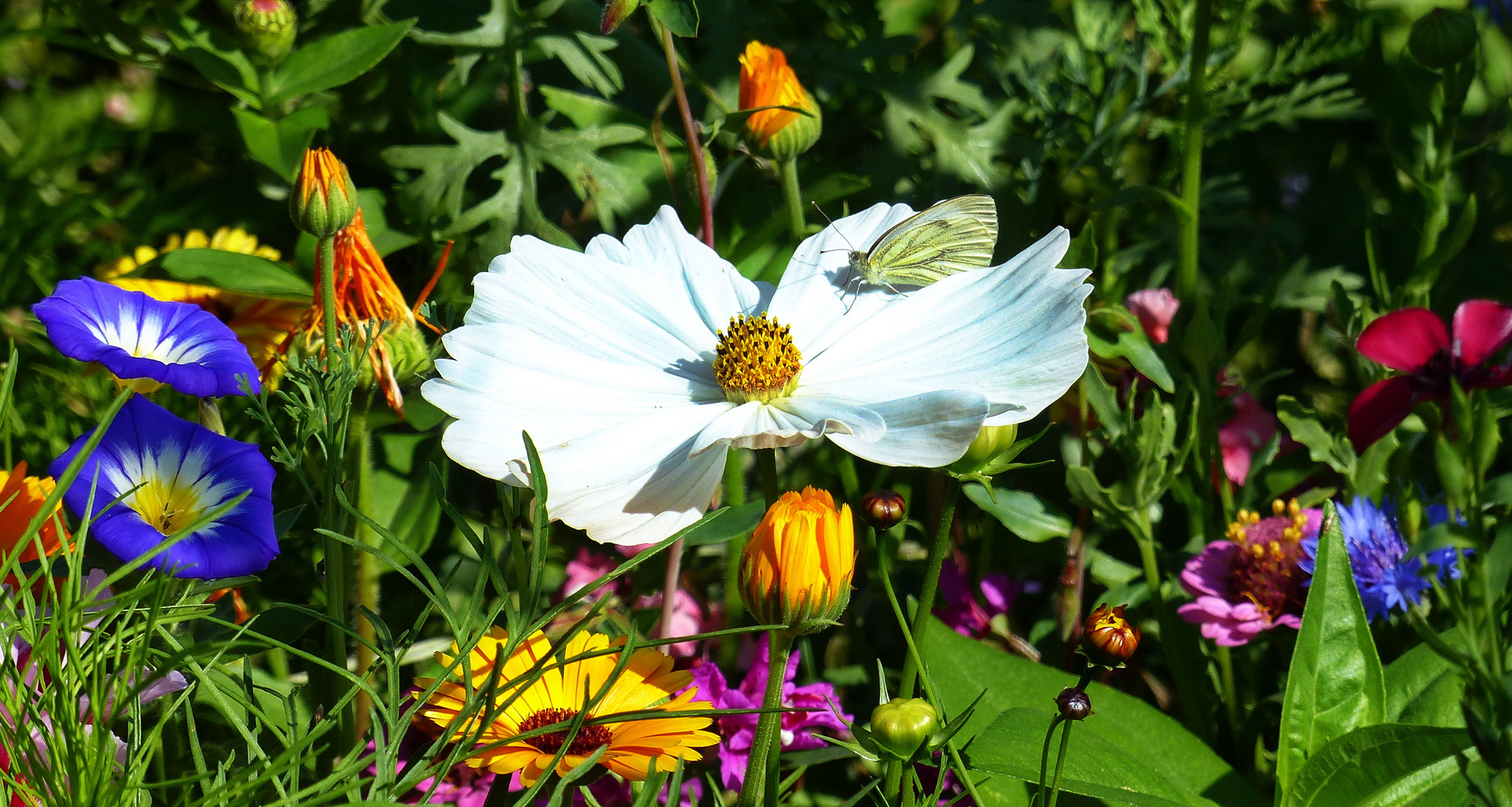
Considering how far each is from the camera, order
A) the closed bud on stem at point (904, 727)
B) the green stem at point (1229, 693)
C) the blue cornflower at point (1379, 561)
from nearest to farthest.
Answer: the closed bud on stem at point (904, 727)
the blue cornflower at point (1379, 561)
the green stem at point (1229, 693)

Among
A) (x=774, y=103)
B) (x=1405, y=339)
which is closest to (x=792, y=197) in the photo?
Result: (x=774, y=103)

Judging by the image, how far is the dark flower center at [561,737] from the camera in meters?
0.60

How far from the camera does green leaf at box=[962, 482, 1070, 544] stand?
2.85 feet

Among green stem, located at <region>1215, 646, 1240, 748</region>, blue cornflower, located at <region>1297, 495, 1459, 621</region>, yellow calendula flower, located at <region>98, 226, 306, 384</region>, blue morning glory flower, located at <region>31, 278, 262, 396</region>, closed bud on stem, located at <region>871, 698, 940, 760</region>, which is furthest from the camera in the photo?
yellow calendula flower, located at <region>98, 226, 306, 384</region>

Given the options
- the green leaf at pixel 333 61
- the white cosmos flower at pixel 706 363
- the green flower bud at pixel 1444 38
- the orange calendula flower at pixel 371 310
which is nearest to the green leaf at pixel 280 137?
the green leaf at pixel 333 61

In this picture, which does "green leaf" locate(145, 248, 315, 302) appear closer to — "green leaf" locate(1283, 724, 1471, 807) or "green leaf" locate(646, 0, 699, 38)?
"green leaf" locate(646, 0, 699, 38)

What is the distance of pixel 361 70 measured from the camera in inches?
38.4

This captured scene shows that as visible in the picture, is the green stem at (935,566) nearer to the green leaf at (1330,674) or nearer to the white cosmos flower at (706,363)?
→ the white cosmos flower at (706,363)

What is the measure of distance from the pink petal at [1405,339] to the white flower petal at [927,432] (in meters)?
0.27


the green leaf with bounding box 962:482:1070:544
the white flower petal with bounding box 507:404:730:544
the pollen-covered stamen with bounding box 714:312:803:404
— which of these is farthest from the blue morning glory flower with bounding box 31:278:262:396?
the green leaf with bounding box 962:482:1070:544

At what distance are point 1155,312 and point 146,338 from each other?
2.39 feet

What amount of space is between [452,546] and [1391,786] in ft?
2.38

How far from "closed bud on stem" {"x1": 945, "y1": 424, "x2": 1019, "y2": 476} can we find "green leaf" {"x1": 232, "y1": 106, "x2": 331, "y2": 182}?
0.65 meters

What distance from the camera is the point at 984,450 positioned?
1.99ft
